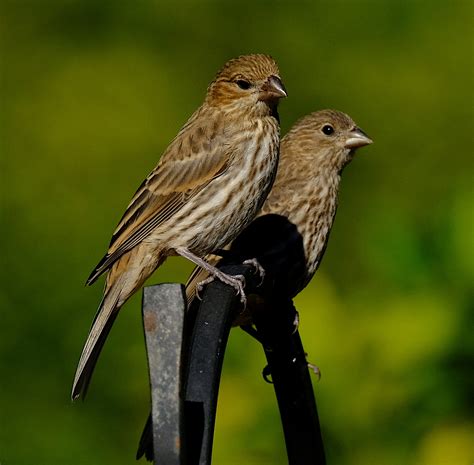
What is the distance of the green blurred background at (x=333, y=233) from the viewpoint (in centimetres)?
378

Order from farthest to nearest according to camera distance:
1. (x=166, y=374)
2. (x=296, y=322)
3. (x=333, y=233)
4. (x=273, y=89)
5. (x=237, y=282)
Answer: (x=333, y=233), (x=273, y=89), (x=296, y=322), (x=237, y=282), (x=166, y=374)

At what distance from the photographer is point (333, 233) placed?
545cm

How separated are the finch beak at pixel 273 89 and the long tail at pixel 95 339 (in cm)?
81

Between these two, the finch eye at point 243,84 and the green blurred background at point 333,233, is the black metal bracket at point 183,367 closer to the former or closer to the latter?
the green blurred background at point 333,233

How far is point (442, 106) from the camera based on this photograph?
5832 millimetres

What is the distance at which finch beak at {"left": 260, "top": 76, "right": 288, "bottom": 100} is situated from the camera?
418 cm

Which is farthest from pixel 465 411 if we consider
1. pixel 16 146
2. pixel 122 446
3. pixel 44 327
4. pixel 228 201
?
pixel 16 146

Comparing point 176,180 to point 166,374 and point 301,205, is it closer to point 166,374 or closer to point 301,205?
point 301,205

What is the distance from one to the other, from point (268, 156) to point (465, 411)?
113cm

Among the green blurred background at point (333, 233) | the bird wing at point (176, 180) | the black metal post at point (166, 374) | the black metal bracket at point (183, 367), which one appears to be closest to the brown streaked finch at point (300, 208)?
the green blurred background at point (333, 233)

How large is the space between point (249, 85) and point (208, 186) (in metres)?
0.39

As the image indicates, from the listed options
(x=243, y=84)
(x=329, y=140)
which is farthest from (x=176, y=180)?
(x=329, y=140)

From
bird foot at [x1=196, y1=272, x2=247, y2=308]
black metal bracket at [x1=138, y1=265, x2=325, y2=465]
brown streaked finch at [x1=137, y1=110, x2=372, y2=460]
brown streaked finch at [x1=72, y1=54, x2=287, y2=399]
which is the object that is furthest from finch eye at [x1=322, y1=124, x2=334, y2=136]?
black metal bracket at [x1=138, y1=265, x2=325, y2=465]

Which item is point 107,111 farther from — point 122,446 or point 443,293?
point 443,293
